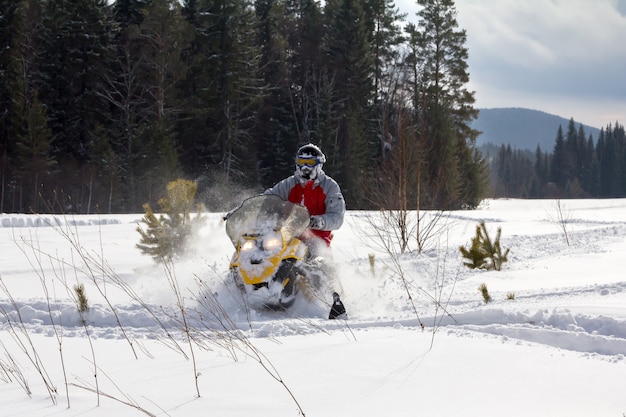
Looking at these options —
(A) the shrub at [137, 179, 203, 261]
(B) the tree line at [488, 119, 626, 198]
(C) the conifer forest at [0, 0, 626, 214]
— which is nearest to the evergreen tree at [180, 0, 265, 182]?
(C) the conifer forest at [0, 0, 626, 214]

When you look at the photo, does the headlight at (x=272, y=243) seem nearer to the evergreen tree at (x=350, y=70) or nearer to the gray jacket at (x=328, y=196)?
the gray jacket at (x=328, y=196)

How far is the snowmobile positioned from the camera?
17.5ft

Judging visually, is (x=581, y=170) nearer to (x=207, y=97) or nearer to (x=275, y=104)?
(x=275, y=104)

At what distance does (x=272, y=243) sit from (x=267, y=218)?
410 millimetres

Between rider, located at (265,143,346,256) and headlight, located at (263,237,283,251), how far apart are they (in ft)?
2.68

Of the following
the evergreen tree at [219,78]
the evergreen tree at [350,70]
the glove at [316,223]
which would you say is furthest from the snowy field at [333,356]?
the evergreen tree at [350,70]

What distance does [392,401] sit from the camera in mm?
2545

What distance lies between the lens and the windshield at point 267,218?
575 cm

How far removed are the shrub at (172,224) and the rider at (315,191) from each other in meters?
2.00

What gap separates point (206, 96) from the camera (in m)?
29.2

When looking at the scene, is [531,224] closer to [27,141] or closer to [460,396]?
[460,396]

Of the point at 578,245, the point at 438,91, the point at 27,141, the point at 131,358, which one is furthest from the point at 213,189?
the point at 131,358

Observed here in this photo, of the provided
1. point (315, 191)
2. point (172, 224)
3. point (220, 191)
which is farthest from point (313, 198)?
point (220, 191)

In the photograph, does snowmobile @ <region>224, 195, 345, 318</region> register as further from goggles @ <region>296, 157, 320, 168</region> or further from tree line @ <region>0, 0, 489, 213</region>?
tree line @ <region>0, 0, 489, 213</region>
